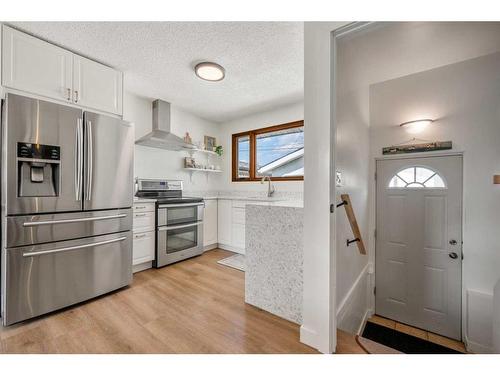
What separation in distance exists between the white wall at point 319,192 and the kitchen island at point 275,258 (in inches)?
8.5

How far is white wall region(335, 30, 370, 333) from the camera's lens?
69.1 inches

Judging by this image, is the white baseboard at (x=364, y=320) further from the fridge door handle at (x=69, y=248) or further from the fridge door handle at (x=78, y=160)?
the fridge door handle at (x=78, y=160)

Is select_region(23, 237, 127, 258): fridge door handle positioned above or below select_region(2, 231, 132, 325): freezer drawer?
above

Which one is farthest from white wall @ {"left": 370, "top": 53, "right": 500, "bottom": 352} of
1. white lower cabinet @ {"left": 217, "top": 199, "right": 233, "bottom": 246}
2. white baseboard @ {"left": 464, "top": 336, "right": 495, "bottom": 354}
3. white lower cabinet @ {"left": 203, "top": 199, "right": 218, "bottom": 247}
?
white lower cabinet @ {"left": 203, "top": 199, "right": 218, "bottom": 247}

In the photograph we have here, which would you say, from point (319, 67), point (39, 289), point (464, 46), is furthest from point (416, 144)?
point (39, 289)

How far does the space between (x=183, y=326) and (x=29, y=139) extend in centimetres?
201

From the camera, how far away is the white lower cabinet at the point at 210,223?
378 centimetres

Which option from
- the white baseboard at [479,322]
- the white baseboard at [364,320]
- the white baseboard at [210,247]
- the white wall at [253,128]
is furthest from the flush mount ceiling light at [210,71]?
the white baseboard at [479,322]

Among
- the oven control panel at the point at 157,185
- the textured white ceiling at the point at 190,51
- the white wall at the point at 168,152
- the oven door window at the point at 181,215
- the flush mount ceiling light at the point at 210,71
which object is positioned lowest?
the oven door window at the point at 181,215

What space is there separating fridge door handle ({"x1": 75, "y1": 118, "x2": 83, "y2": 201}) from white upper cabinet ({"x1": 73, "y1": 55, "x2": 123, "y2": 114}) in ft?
1.24

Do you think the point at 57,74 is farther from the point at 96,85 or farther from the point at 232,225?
the point at 232,225

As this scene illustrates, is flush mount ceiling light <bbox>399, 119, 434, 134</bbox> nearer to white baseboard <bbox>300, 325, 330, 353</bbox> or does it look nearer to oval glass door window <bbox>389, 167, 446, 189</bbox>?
oval glass door window <bbox>389, 167, 446, 189</bbox>

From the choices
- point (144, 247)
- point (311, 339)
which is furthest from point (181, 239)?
point (311, 339)

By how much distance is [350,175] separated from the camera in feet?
6.71
